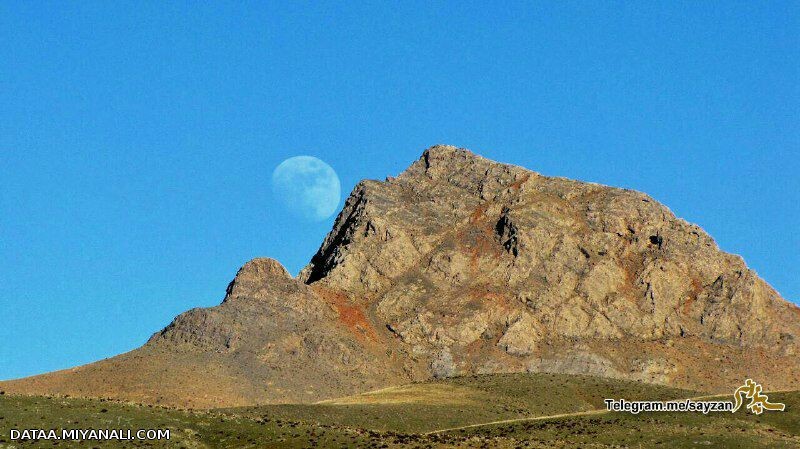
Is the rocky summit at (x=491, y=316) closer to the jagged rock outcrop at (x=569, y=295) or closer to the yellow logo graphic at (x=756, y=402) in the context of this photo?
the jagged rock outcrop at (x=569, y=295)

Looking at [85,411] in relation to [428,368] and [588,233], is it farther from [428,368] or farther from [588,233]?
[588,233]

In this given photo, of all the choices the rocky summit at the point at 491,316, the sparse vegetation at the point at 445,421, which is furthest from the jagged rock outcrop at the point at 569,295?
the sparse vegetation at the point at 445,421

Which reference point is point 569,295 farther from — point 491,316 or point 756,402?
point 756,402

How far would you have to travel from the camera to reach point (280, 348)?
167 meters

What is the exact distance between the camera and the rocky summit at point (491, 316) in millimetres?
163375

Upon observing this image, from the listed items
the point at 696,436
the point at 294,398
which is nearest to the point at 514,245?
the point at 294,398

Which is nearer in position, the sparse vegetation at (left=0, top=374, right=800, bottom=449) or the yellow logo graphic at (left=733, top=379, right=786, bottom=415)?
the sparse vegetation at (left=0, top=374, right=800, bottom=449)

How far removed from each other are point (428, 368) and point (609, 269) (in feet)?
140

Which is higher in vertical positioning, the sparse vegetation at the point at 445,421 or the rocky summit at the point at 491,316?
the rocky summit at the point at 491,316

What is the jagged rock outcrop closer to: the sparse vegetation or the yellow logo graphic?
the sparse vegetation

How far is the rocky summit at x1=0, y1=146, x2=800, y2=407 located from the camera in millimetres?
163375

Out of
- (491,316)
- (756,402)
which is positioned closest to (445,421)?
(756,402)

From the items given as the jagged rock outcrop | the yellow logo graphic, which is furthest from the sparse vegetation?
the jagged rock outcrop

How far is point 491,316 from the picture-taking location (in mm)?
181250
